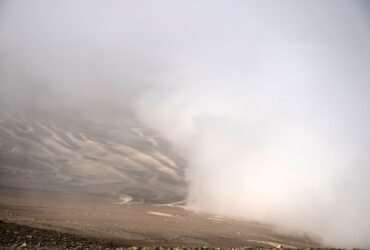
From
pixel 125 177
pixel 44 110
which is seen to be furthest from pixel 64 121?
pixel 125 177

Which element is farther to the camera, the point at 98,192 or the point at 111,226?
the point at 98,192

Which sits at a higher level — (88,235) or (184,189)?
(184,189)

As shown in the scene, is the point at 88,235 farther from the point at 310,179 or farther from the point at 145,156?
the point at 145,156

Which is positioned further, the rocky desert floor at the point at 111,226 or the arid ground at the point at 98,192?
the arid ground at the point at 98,192

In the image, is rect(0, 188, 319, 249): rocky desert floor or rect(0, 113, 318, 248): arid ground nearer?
rect(0, 188, 319, 249): rocky desert floor

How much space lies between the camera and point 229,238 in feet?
55.5

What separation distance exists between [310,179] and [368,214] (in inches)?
182

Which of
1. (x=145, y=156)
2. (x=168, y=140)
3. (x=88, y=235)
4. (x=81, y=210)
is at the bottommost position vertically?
(x=88, y=235)

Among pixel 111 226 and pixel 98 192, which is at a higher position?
pixel 98 192

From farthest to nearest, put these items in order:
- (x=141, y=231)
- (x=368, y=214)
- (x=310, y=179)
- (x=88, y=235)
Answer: (x=310, y=179) < (x=368, y=214) < (x=141, y=231) < (x=88, y=235)

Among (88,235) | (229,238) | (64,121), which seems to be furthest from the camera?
(64,121)

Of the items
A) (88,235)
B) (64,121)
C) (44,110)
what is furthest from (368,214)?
(44,110)

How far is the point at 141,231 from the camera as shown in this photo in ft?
51.1

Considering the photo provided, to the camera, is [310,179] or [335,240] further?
[310,179]
